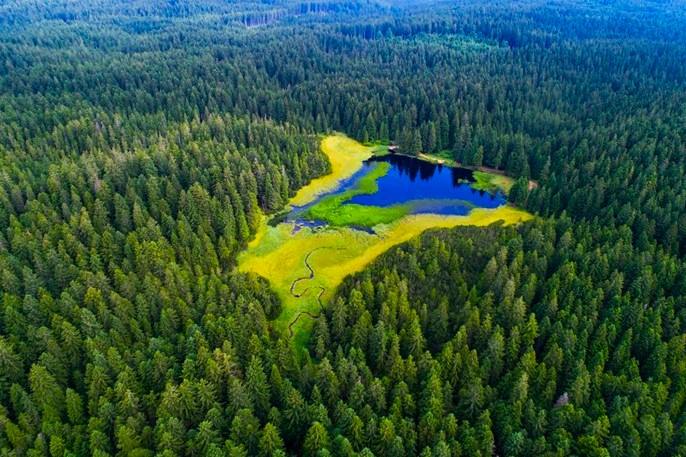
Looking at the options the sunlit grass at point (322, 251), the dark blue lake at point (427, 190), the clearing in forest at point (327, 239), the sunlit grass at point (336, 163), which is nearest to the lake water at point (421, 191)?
the dark blue lake at point (427, 190)

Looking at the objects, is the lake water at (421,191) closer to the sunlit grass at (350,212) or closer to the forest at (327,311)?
the sunlit grass at (350,212)

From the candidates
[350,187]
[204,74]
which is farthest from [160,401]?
[204,74]

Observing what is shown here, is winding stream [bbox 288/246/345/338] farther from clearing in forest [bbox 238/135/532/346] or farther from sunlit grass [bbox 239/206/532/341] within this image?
sunlit grass [bbox 239/206/532/341]

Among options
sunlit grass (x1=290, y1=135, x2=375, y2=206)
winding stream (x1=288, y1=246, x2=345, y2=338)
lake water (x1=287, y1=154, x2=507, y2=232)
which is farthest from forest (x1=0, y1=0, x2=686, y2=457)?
lake water (x1=287, y1=154, x2=507, y2=232)

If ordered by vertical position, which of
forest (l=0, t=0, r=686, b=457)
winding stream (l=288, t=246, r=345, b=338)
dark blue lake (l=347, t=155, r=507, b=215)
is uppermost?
forest (l=0, t=0, r=686, b=457)

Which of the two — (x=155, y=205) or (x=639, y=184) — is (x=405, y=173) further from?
(x=155, y=205)

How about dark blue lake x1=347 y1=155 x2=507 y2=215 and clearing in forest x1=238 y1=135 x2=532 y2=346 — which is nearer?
clearing in forest x1=238 y1=135 x2=532 y2=346
